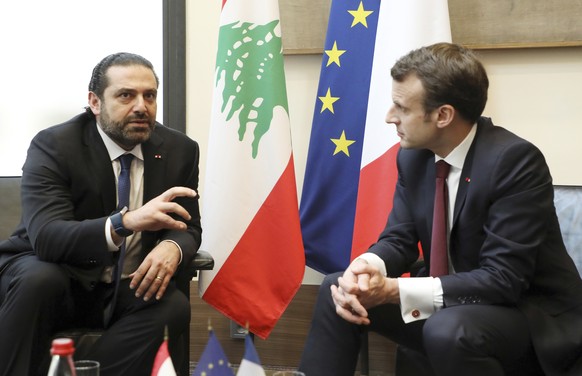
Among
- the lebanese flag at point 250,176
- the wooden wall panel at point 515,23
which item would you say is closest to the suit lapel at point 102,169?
the lebanese flag at point 250,176

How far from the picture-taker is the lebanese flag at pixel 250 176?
300cm

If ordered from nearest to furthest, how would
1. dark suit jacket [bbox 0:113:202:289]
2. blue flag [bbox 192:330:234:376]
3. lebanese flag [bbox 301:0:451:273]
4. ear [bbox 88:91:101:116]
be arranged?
1. blue flag [bbox 192:330:234:376]
2. dark suit jacket [bbox 0:113:202:289]
3. ear [bbox 88:91:101:116]
4. lebanese flag [bbox 301:0:451:273]

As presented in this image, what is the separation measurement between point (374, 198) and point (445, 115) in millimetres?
804

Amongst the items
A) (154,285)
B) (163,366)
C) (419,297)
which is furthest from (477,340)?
(154,285)

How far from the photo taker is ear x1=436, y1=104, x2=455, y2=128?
2.23 meters

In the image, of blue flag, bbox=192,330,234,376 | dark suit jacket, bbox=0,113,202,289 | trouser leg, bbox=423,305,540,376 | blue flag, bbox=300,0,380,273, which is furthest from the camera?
blue flag, bbox=300,0,380,273

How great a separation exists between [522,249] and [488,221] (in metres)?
0.14

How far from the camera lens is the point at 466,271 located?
7.37ft

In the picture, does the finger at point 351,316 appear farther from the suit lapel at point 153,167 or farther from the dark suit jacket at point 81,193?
the suit lapel at point 153,167

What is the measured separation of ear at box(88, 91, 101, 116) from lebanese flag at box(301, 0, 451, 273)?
2.90ft

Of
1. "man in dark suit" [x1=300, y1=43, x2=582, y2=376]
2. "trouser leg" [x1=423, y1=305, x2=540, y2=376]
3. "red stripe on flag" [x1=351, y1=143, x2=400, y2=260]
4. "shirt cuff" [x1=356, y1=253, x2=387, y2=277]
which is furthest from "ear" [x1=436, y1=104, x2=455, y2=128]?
"red stripe on flag" [x1=351, y1=143, x2=400, y2=260]

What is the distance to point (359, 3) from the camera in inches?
121

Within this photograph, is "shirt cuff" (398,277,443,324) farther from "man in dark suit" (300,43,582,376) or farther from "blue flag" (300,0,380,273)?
"blue flag" (300,0,380,273)

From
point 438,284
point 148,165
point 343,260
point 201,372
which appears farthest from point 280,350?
point 201,372
